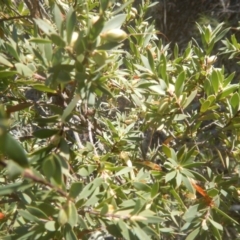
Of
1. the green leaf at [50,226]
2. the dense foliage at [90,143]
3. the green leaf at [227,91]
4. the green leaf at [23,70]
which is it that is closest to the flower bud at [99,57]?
the dense foliage at [90,143]

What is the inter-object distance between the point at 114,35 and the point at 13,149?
0.76 ft

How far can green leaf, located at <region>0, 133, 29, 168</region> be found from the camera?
366mm

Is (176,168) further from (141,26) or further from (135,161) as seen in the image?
(141,26)

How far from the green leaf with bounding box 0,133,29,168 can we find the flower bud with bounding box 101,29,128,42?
0.73ft

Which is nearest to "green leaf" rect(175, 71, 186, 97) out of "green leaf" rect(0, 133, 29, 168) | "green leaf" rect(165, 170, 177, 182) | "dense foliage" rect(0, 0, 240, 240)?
"dense foliage" rect(0, 0, 240, 240)

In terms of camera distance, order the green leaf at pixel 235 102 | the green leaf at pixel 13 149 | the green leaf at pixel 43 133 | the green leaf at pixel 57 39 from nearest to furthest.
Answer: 1. the green leaf at pixel 13 149
2. the green leaf at pixel 57 39
3. the green leaf at pixel 43 133
4. the green leaf at pixel 235 102

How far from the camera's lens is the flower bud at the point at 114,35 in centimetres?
53

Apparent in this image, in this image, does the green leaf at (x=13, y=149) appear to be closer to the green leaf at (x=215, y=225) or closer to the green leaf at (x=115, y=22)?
the green leaf at (x=115, y=22)

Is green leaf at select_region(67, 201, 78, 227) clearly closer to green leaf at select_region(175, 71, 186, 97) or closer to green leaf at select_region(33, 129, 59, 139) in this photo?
green leaf at select_region(33, 129, 59, 139)

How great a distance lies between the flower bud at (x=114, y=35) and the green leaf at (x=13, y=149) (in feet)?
0.73

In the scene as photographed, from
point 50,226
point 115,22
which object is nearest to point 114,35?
point 115,22

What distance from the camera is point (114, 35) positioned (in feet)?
1.76

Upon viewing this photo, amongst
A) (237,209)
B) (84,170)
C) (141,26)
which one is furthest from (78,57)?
(141,26)

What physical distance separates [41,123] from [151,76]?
0.84ft
